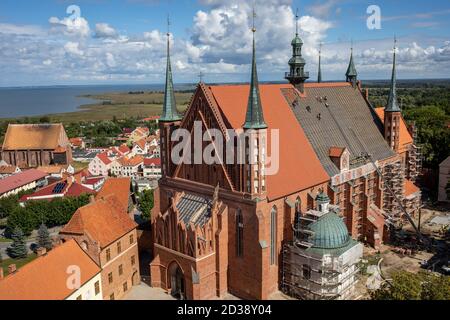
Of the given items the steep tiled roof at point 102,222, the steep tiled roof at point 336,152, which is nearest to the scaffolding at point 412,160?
the steep tiled roof at point 336,152

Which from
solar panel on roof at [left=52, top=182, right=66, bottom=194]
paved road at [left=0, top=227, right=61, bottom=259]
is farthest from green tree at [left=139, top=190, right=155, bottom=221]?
solar panel on roof at [left=52, top=182, right=66, bottom=194]

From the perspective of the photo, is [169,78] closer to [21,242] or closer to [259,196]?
[259,196]

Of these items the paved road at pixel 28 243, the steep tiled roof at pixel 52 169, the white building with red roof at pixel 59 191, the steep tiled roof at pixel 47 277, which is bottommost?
the paved road at pixel 28 243

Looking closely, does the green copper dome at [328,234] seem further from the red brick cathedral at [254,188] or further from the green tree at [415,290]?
the green tree at [415,290]

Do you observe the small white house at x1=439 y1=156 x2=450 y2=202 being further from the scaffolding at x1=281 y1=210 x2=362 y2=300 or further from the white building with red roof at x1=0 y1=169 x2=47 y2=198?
the white building with red roof at x1=0 y1=169 x2=47 y2=198

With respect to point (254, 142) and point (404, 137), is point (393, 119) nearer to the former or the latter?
point (404, 137)

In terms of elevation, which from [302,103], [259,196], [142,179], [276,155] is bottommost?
[142,179]
